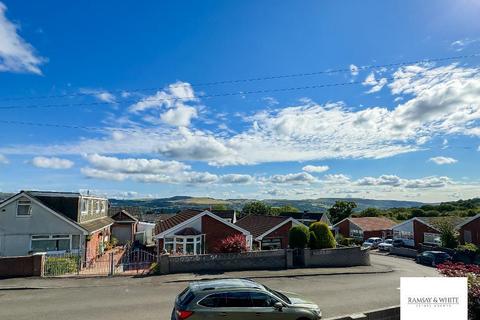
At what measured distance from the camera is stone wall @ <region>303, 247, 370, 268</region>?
85.5 ft

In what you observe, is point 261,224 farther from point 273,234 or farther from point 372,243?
point 372,243

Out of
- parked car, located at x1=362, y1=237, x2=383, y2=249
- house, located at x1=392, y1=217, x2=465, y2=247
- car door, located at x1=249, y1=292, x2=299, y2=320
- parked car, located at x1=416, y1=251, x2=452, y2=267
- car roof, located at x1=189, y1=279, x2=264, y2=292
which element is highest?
car roof, located at x1=189, y1=279, x2=264, y2=292

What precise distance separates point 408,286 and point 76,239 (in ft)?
80.6

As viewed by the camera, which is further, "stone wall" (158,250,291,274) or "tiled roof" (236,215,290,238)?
"tiled roof" (236,215,290,238)

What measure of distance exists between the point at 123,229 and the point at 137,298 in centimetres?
3099

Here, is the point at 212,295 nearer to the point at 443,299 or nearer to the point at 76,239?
the point at 443,299

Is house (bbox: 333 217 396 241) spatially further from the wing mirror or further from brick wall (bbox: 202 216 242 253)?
the wing mirror

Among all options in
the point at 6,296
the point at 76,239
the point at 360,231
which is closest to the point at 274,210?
the point at 360,231

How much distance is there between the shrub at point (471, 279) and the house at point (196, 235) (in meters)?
19.2

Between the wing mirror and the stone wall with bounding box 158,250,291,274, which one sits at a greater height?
the wing mirror

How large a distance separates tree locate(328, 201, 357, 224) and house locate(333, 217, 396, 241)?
1912cm

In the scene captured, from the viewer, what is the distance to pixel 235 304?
992 centimetres

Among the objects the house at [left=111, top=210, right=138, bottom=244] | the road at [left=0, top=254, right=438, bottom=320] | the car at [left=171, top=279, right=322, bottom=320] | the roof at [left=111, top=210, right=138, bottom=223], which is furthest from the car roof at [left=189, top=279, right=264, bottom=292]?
the roof at [left=111, top=210, right=138, bottom=223]

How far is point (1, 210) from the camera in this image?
2608 cm
